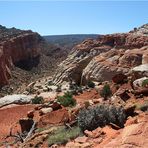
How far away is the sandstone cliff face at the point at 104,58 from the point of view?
33.8 m

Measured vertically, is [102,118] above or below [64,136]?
above

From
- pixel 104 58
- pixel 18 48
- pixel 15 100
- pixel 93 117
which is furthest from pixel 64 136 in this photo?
pixel 18 48

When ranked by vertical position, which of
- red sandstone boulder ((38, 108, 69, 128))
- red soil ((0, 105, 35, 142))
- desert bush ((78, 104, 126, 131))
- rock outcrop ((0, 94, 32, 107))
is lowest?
rock outcrop ((0, 94, 32, 107))

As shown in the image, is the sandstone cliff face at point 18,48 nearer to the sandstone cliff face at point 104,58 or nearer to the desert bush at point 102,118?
the sandstone cliff face at point 104,58

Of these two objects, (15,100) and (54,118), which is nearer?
(54,118)

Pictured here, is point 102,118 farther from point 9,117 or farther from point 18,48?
point 18,48

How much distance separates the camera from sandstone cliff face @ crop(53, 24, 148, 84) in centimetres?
3384

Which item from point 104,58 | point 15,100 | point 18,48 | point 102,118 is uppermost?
point 102,118

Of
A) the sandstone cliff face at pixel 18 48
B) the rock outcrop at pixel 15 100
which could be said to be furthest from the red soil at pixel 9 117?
the sandstone cliff face at pixel 18 48

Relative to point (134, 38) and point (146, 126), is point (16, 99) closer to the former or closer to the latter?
point (146, 126)

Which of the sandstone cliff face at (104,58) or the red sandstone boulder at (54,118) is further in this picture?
the sandstone cliff face at (104,58)

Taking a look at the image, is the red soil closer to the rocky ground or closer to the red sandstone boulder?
the rocky ground

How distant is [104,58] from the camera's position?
37625 millimetres

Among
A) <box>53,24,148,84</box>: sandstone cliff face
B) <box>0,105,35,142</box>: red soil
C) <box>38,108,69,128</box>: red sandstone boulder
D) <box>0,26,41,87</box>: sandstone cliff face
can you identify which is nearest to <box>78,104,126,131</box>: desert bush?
<box>38,108,69,128</box>: red sandstone boulder
